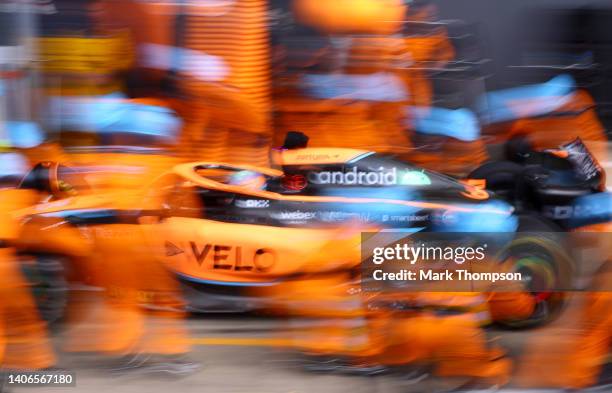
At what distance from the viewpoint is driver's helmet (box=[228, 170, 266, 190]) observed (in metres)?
3.06

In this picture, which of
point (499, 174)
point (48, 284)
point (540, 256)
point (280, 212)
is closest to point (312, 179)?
point (280, 212)

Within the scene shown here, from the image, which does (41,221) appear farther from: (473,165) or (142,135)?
(473,165)

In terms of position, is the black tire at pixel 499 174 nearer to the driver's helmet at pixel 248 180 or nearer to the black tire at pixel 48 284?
the driver's helmet at pixel 248 180

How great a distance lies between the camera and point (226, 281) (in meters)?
3.42

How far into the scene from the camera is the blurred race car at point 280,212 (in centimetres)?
301

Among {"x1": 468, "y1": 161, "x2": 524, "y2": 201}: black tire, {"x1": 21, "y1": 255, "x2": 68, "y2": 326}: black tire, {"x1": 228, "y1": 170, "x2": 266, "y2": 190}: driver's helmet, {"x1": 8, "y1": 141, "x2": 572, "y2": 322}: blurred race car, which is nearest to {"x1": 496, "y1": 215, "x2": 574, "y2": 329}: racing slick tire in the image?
{"x1": 8, "y1": 141, "x2": 572, "y2": 322}: blurred race car

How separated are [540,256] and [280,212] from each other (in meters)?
1.05

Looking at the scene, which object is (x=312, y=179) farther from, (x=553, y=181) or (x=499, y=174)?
(x=553, y=181)

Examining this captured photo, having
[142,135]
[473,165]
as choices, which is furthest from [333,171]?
[142,135]

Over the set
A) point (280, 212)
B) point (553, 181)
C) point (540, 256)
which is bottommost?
point (540, 256)

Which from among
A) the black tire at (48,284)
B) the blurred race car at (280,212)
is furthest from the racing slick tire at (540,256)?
the black tire at (48,284)

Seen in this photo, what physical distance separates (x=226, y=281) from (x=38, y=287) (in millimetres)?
793

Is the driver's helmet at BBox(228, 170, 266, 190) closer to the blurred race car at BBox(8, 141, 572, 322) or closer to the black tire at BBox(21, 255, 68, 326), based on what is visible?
the blurred race car at BBox(8, 141, 572, 322)

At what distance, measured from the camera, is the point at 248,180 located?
308 cm
